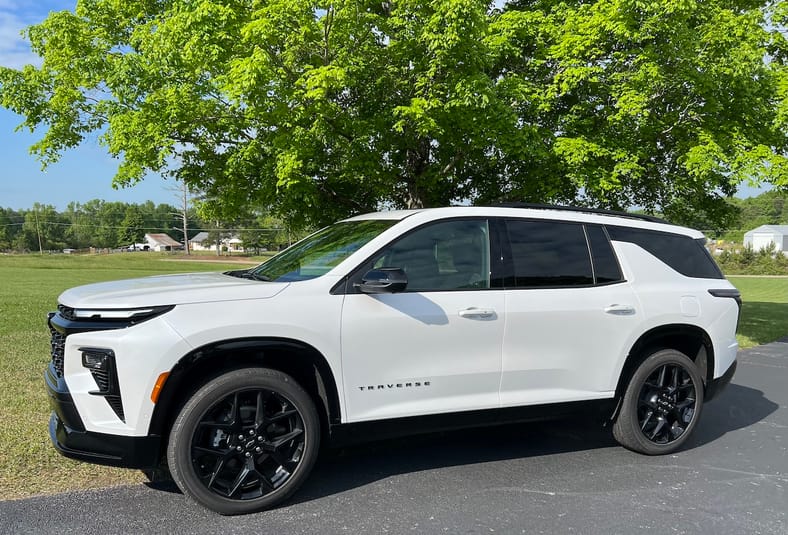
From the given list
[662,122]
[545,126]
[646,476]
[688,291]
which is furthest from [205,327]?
[662,122]

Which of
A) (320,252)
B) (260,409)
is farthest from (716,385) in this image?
(260,409)

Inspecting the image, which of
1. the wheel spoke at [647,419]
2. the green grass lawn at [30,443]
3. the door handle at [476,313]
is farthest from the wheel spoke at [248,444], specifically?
the wheel spoke at [647,419]

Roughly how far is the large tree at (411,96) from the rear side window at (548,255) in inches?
163

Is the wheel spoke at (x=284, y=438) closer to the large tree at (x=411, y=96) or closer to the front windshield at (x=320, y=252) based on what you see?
the front windshield at (x=320, y=252)

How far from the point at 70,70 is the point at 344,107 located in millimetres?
5170

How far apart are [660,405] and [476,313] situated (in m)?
1.91

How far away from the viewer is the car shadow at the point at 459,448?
13.7ft

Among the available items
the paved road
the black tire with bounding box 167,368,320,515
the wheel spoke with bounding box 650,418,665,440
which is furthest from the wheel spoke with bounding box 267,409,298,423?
the wheel spoke with bounding box 650,418,665,440

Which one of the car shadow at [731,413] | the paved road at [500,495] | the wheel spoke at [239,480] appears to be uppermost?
the wheel spoke at [239,480]

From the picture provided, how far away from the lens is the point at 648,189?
1241cm

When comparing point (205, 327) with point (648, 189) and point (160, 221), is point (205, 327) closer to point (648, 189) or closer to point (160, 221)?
point (648, 189)

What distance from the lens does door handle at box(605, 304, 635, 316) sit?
14.8 ft

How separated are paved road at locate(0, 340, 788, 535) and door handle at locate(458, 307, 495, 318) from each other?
1136mm

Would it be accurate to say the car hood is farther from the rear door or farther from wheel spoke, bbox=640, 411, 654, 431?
wheel spoke, bbox=640, 411, 654, 431
